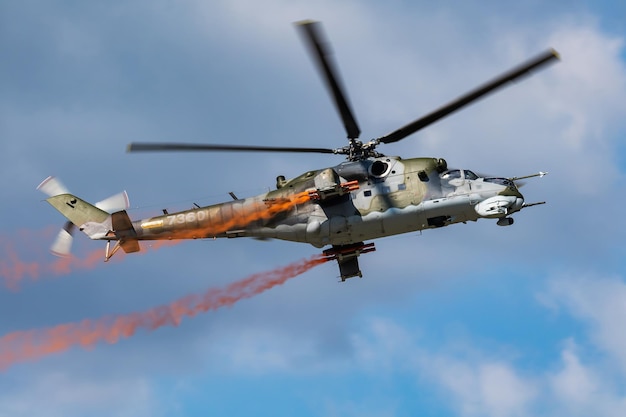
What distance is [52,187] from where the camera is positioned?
41.4 m

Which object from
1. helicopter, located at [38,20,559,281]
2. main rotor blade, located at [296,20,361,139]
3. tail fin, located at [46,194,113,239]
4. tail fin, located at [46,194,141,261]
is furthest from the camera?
tail fin, located at [46,194,113,239]

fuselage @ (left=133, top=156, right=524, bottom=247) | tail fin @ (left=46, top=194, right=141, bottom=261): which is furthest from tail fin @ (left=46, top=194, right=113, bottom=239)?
fuselage @ (left=133, top=156, right=524, bottom=247)

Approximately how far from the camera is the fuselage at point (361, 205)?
119ft

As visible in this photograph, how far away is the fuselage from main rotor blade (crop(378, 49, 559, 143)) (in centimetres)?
178

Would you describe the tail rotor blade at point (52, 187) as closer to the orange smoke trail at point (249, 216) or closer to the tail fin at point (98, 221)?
the tail fin at point (98, 221)

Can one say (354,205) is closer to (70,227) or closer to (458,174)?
(458,174)

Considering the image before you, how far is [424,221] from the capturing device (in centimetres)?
3650

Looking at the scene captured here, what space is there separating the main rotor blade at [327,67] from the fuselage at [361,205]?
8.73 feet

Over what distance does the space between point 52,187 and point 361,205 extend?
47.1 ft

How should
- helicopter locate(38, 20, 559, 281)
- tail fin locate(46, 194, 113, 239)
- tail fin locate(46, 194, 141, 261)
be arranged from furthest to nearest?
1. tail fin locate(46, 194, 113, 239)
2. tail fin locate(46, 194, 141, 261)
3. helicopter locate(38, 20, 559, 281)

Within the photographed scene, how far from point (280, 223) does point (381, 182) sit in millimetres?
4371

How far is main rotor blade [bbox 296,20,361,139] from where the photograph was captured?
91.9ft

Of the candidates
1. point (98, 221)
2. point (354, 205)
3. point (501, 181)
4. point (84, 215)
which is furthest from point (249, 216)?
point (501, 181)

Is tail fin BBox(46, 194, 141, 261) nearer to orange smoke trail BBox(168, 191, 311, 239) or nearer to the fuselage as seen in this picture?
the fuselage
